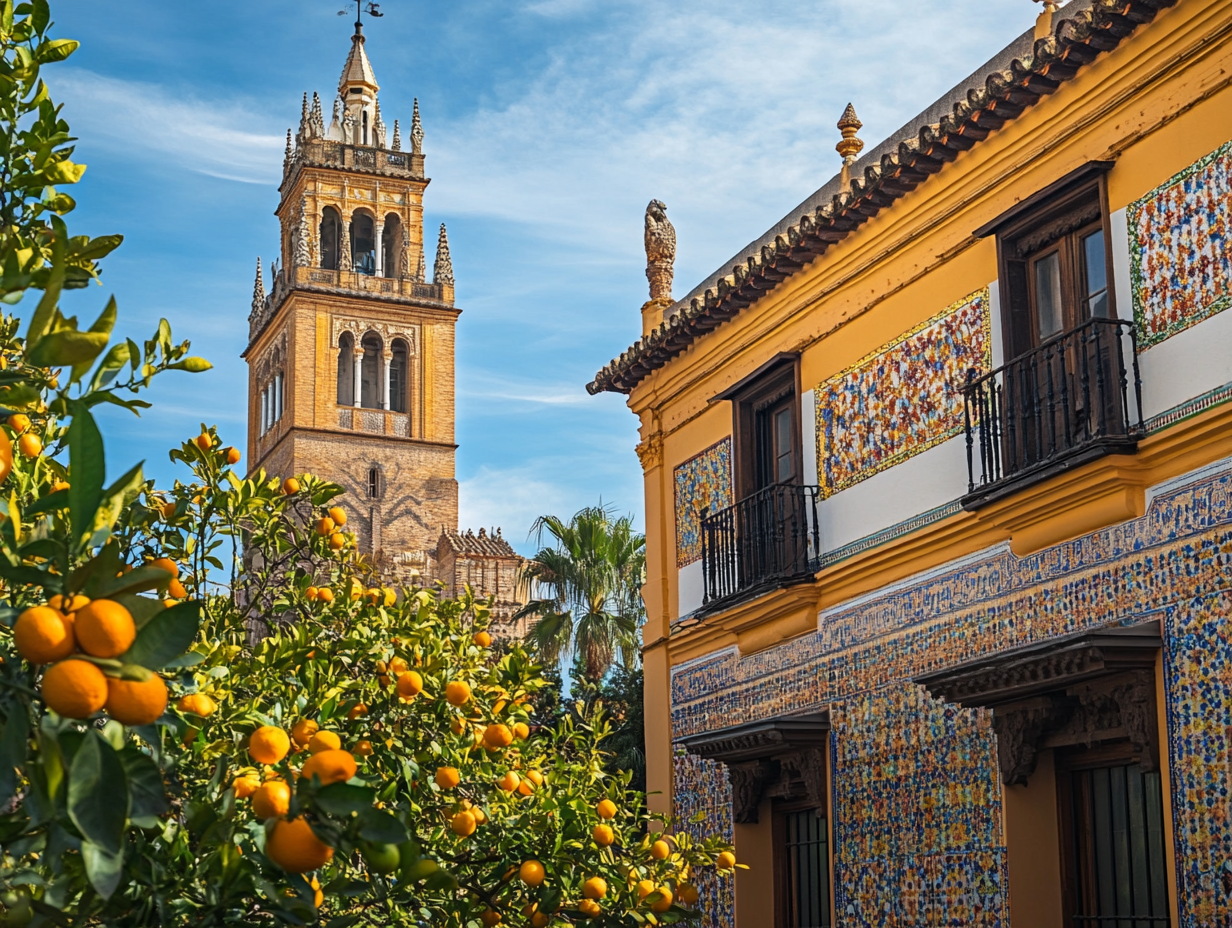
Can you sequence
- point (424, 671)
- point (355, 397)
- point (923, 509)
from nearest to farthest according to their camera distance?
1. point (424, 671)
2. point (923, 509)
3. point (355, 397)

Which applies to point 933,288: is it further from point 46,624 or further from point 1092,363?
point 46,624

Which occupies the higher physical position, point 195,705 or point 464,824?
point 195,705

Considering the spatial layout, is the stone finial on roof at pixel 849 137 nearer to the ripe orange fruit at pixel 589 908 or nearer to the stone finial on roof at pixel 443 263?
the ripe orange fruit at pixel 589 908

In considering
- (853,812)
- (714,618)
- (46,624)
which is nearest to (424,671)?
(46,624)

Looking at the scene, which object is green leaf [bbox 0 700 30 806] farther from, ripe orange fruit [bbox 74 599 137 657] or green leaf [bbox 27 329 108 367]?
green leaf [bbox 27 329 108 367]

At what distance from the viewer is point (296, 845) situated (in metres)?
2.56

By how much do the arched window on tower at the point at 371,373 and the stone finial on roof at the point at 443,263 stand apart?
264 cm

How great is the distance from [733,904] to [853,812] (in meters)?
2.01

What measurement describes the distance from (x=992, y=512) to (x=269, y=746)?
20.9ft

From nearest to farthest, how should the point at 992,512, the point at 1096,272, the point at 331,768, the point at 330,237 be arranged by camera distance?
1. the point at 331,768
2. the point at 1096,272
3. the point at 992,512
4. the point at 330,237

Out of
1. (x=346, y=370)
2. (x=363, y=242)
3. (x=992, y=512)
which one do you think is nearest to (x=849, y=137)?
(x=992, y=512)

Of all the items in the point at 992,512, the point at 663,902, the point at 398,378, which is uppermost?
the point at 398,378

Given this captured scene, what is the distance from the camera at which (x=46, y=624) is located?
2.01 meters

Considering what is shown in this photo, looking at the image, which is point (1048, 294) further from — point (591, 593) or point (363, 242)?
point (363, 242)
